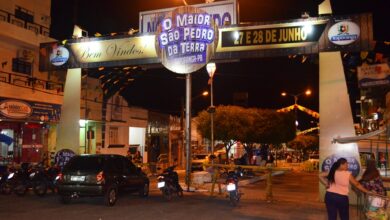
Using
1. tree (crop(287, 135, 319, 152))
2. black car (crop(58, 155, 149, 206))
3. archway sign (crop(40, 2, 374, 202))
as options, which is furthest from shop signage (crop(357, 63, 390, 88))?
tree (crop(287, 135, 319, 152))

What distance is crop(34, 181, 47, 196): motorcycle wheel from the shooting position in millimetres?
16172

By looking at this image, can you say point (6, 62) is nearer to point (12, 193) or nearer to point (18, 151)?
point (18, 151)

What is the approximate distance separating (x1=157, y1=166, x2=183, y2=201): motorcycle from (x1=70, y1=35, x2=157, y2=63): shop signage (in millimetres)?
4942

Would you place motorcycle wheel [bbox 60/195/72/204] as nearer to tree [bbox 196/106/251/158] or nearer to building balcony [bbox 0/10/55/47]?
building balcony [bbox 0/10/55/47]

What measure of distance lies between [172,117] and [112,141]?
1681cm

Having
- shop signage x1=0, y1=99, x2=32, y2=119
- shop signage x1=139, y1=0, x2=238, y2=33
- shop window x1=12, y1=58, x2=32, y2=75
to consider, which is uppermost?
shop signage x1=139, y1=0, x2=238, y2=33

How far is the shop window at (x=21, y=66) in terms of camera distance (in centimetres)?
2516

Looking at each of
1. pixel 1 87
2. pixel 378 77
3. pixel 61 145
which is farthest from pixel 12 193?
pixel 378 77

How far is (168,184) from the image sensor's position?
1595 cm

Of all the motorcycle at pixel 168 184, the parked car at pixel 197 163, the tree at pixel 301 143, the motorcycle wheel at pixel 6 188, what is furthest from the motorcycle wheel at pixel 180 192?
the tree at pixel 301 143

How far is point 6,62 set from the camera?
2441 cm

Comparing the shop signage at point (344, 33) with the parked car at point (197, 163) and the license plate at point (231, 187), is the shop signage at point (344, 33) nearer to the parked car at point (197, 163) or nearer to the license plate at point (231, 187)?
the license plate at point (231, 187)

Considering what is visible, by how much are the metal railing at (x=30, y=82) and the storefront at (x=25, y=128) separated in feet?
3.96

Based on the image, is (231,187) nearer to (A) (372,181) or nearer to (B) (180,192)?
(B) (180,192)
